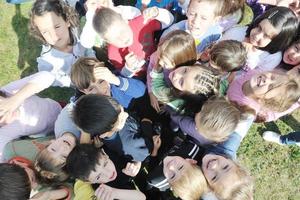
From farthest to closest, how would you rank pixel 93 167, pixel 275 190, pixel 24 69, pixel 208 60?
pixel 24 69, pixel 275 190, pixel 208 60, pixel 93 167

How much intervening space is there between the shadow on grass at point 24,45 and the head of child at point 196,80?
106 inches

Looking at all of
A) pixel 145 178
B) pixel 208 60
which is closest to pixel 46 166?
pixel 145 178

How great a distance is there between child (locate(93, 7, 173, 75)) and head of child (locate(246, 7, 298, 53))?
97cm

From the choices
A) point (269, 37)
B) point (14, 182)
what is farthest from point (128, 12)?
point (14, 182)

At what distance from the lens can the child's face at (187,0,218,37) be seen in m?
3.61

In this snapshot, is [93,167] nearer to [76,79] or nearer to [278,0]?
[76,79]

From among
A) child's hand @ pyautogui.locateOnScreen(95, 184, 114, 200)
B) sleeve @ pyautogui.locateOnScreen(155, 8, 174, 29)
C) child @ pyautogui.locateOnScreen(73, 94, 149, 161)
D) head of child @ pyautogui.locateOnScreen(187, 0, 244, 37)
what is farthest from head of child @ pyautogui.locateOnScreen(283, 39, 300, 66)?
child's hand @ pyautogui.locateOnScreen(95, 184, 114, 200)

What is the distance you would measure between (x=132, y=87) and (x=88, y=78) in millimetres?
539

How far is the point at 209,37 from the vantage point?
4066 millimetres

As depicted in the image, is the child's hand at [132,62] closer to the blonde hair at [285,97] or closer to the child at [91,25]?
the child at [91,25]

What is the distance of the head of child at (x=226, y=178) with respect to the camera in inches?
122

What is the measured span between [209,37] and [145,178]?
176cm

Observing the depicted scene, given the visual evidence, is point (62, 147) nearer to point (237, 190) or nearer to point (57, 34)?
point (57, 34)

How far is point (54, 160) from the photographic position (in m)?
3.38
